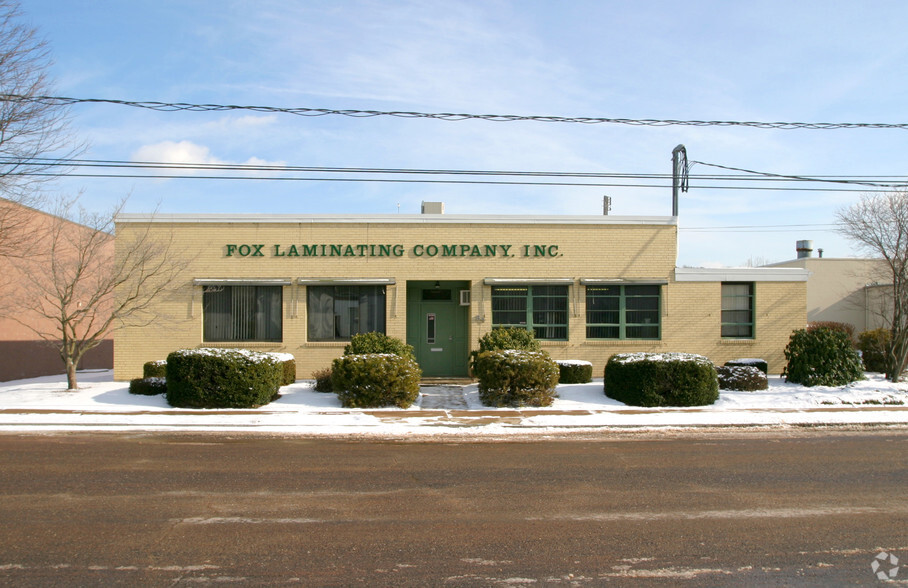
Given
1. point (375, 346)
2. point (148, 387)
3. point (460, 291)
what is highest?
point (460, 291)

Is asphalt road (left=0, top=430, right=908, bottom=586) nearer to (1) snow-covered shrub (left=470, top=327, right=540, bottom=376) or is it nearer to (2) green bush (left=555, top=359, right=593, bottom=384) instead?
(1) snow-covered shrub (left=470, top=327, right=540, bottom=376)

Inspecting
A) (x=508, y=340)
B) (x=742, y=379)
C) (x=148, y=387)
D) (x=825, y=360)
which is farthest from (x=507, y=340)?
(x=148, y=387)

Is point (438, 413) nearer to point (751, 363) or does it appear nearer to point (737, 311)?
point (751, 363)

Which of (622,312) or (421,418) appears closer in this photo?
(421,418)

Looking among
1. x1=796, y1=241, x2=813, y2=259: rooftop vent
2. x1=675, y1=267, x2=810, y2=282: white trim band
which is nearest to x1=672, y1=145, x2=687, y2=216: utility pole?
x1=675, y1=267, x2=810, y2=282: white trim band

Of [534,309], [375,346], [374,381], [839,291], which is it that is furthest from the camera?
[839,291]

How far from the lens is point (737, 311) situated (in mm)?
18906

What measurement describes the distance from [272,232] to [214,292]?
2.34 metres

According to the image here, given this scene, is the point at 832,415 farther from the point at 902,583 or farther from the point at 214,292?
the point at 214,292

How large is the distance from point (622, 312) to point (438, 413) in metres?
7.74

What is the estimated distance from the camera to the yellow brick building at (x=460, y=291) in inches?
707

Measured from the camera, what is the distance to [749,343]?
1869 cm

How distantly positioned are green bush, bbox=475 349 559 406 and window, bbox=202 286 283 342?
7.10 meters

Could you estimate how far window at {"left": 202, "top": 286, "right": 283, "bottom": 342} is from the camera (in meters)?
18.1
